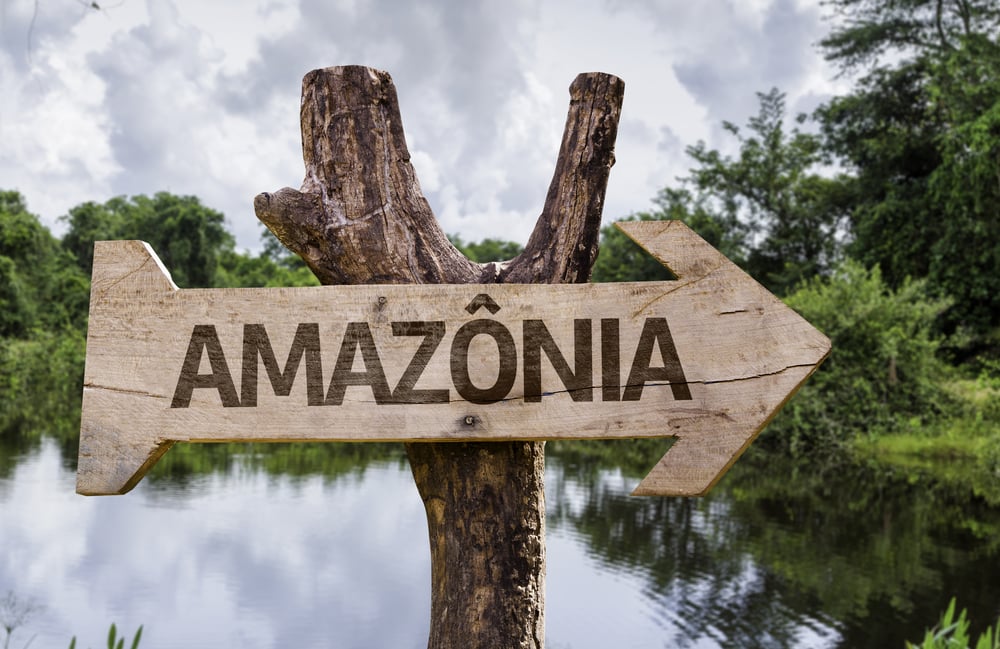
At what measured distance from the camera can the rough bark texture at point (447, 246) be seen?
170 centimetres

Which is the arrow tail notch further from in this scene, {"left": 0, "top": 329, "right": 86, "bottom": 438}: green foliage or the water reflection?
{"left": 0, "top": 329, "right": 86, "bottom": 438}: green foliage

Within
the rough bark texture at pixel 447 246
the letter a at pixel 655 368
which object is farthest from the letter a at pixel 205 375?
the letter a at pixel 655 368

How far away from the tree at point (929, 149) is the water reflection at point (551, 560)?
727 centimetres

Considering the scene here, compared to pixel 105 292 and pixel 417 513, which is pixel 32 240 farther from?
Result: pixel 105 292

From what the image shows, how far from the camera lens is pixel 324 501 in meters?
10.1

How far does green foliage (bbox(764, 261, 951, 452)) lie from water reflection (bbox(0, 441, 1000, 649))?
1722 mm

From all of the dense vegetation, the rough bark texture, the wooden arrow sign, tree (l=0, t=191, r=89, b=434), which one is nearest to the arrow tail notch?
the wooden arrow sign

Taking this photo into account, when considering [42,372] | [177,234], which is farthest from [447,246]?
[177,234]

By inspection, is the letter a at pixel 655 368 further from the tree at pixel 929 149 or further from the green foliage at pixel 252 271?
the green foliage at pixel 252 271

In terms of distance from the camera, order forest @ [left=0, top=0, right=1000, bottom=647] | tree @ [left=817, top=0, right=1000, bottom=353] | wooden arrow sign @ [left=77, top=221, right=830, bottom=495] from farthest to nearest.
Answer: tree @ [left=817, top=0, right=1000, bottom=353] < forest @ [left=0, top=0, right=1000, bottom=647] < wooden arrow sign @ [left=77, top=221, right=830, bottom=495]

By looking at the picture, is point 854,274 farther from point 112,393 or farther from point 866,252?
point 112,393

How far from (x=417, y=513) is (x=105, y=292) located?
8345 millimetres

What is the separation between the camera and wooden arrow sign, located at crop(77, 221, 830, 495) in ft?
5.22

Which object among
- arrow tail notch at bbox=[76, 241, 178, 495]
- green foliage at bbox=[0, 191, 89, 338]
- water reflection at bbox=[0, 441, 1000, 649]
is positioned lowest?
water reflection at bbox=[0, 441, 1000, 649]
